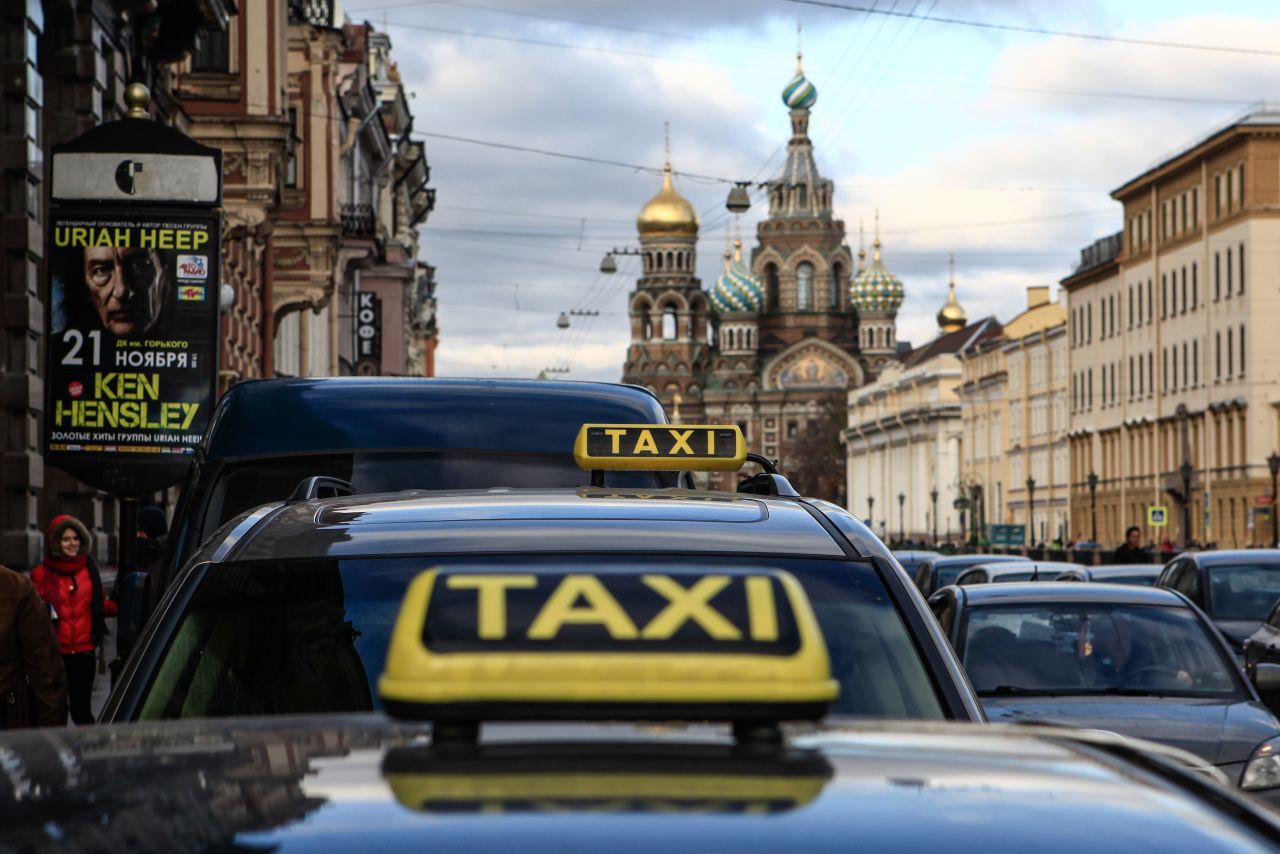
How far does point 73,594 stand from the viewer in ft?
47.1

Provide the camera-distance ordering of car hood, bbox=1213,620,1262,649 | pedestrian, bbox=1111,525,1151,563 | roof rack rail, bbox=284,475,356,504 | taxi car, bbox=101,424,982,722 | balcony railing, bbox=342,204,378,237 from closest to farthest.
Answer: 1. taxi car, bbox=101,424,982,722
2. roof rack rail, bbox=284,475,356,504
3. car hood, bbox=1213,620,1262,649
4. pedestrian, bbox=1111,525,1151,563
5. balcony railing, bbox=342,204,378,237

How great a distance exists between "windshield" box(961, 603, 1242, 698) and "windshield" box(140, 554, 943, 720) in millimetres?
7073

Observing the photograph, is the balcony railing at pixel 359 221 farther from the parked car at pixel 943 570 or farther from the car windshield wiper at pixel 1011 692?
the car windshield wiper at pixel 1011 692

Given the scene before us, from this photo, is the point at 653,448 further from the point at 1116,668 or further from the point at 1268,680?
the point at 1116,668

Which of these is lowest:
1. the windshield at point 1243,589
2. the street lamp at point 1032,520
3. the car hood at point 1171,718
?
the car hood at point 1171,718

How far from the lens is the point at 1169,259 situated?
104 m

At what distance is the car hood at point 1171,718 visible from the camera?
10695 millimetres

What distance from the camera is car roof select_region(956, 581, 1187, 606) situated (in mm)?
12180

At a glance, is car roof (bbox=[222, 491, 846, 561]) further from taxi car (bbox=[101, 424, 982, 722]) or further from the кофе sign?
the кофе sign

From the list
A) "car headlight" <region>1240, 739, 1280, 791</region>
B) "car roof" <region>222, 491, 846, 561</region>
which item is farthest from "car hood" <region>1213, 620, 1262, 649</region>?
"car roof" <region>222, 491, 846, 561</region>

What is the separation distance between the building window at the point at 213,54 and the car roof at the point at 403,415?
89.9 ft

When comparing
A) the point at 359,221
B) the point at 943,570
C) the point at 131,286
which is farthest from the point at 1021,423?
the point at 131,286

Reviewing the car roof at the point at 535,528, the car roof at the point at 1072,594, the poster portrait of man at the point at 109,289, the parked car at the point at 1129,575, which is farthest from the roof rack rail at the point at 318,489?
the parked car at the point at 1129,575

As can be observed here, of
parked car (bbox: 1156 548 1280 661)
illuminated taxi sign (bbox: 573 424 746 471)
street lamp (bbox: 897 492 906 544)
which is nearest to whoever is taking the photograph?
illuminated taxi sign (bbox: 573 424 746 471)
